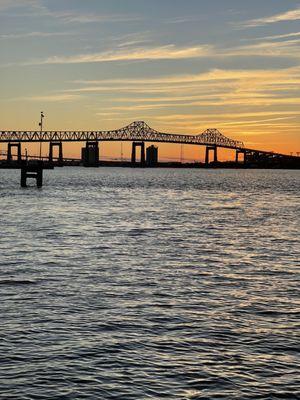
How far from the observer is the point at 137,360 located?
45.3 ft

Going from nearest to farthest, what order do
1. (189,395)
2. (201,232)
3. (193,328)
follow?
1. (189,395)
2. (193,328)
3. (201,232)

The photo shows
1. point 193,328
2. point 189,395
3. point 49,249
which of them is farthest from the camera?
point 49,249

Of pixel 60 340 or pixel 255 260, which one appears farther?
pixel 255 260

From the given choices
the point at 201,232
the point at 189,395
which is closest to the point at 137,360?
the point at 189,395

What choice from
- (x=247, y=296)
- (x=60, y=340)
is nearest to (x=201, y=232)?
(x=247, y=296)

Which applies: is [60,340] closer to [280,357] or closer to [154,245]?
[280,357]

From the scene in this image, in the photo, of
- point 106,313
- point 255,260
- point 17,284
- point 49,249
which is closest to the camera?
point 106,313

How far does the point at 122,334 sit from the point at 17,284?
6.91m

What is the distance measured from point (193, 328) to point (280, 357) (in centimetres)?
282

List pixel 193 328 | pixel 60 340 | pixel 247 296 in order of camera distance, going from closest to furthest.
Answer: pixel 60 340 < pixel 193 328 < pixel 247 296

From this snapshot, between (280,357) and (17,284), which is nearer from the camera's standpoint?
(280,357)

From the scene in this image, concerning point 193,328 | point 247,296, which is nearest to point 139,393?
point 193,328

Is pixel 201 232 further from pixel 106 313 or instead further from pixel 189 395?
pixel 189 395

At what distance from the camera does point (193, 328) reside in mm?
16391
